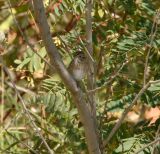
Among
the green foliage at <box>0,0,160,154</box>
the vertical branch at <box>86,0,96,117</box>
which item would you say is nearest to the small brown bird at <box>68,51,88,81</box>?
the vertical branch at <box>86,0,96,117</box>

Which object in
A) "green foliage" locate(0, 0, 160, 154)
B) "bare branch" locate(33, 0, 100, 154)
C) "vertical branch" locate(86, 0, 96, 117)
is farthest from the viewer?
"green foliage" locate(0, 0, 160, 154)

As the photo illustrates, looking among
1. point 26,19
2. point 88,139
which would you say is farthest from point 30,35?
point 88,139

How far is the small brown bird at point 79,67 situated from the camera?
177 centimetres

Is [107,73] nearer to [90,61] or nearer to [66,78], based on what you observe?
[90,61]

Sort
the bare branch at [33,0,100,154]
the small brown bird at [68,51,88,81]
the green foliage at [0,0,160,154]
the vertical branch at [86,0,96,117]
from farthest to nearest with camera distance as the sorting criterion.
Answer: the green foliage at [0,0,160,154], the small brown bird at [68,51,88,81], the vertical branch at [86,0,96,117], the bare branch at [33,0,100,154]

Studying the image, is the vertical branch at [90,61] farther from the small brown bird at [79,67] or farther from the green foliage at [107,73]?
the green foliage at [107,73]

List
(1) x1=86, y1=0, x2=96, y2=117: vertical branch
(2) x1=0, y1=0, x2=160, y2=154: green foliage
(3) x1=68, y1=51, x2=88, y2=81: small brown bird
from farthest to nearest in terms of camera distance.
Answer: (2) x1=0, y1=0, x2=160, y2=154: green foliage → (3) x1=68, y1=51, x2=88, y2=81: small brown bird → (1) x1=86, y1=0, x2=96, y2=117: vertical branch

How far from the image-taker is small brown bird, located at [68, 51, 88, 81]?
1766 millimetres

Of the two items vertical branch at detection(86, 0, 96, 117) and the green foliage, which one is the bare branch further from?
the green foliage

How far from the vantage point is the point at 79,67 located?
180 centimetres

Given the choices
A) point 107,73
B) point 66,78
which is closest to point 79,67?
point 66,78

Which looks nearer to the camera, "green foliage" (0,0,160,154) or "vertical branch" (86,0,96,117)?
"vertical branch" (86,0,96,117)

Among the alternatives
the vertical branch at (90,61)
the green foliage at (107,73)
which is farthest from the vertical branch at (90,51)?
the green foliage at (107,73)

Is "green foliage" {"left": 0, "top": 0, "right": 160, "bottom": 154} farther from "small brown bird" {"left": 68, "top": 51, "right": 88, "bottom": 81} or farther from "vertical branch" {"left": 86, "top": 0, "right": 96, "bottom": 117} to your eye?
"vertical branch" {"left": 86, "top": 0, "right": 96, "bottom": 117}
